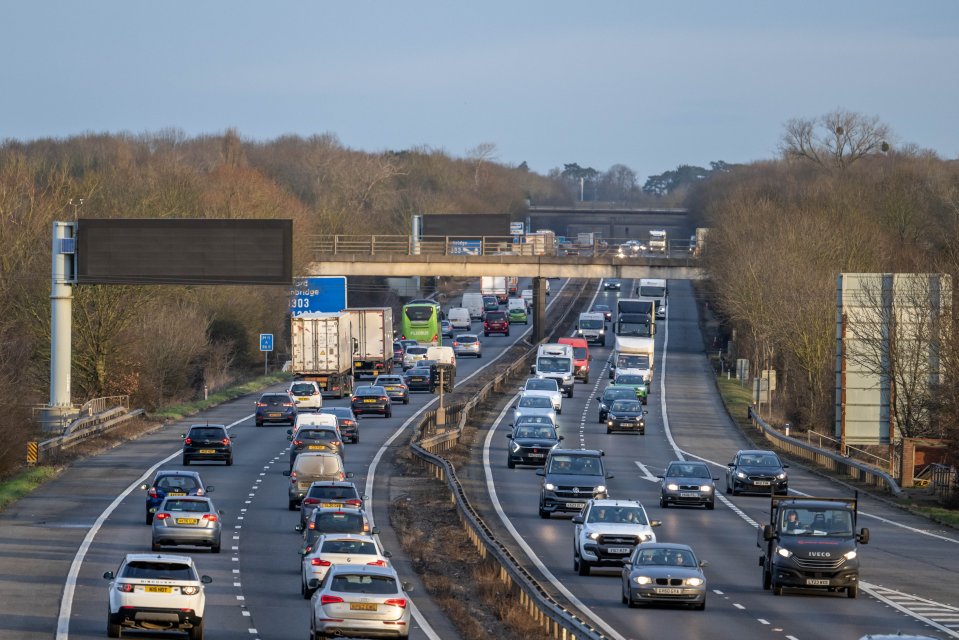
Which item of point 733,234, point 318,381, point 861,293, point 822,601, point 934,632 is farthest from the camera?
point 733,234

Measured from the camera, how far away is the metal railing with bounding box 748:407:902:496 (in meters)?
50.6

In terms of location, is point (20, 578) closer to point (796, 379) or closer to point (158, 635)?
point (158, 635)

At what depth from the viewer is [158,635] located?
75.1 feet

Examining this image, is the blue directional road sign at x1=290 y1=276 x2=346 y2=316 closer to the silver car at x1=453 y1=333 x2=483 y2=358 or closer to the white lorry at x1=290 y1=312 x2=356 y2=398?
the white lorry at x1=290 y1=312 x2=356 y2=398

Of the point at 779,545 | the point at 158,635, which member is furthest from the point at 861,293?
the point at 158,635

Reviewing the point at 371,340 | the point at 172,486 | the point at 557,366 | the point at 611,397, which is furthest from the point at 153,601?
the point at 371,340

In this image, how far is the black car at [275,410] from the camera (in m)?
62.7

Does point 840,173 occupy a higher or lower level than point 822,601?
higher

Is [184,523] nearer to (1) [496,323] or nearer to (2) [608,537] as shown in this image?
(2) [608,537]

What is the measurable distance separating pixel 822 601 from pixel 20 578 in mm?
14987

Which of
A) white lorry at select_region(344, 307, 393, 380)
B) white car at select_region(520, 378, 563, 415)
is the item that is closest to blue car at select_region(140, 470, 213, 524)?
white car at select_region(520, 378, 563, 415)

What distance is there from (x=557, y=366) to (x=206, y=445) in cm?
3452

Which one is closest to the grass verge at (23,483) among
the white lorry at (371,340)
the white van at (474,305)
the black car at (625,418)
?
the black car at (625,418)

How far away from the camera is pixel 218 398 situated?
76250 millimetres
